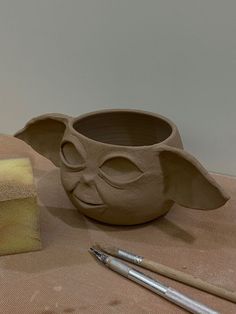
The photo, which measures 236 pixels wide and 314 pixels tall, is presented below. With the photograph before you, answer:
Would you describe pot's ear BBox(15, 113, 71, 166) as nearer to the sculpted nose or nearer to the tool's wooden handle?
the sculpted nose

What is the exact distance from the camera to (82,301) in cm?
44

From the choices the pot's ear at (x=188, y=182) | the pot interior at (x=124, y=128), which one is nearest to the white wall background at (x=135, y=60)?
the pot interior at (x=124, y=128)

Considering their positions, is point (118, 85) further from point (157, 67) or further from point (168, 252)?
point (168, 252)

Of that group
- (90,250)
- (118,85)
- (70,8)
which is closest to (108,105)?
(118,85)

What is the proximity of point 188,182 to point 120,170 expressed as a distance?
0.07m

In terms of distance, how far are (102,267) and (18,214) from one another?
0.10 m

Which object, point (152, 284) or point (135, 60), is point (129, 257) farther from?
point (135, 60)

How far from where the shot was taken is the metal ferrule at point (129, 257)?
0.49m

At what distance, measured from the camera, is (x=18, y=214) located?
0.50 m

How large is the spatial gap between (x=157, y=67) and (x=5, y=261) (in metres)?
0.32

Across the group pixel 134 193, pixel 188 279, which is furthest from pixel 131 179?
pixel 188 279

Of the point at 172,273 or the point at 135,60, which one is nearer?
the point at 172,273

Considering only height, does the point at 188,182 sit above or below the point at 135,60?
below

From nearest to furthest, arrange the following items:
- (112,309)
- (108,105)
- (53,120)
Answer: (112,309) < (53,120) < (108,105)
